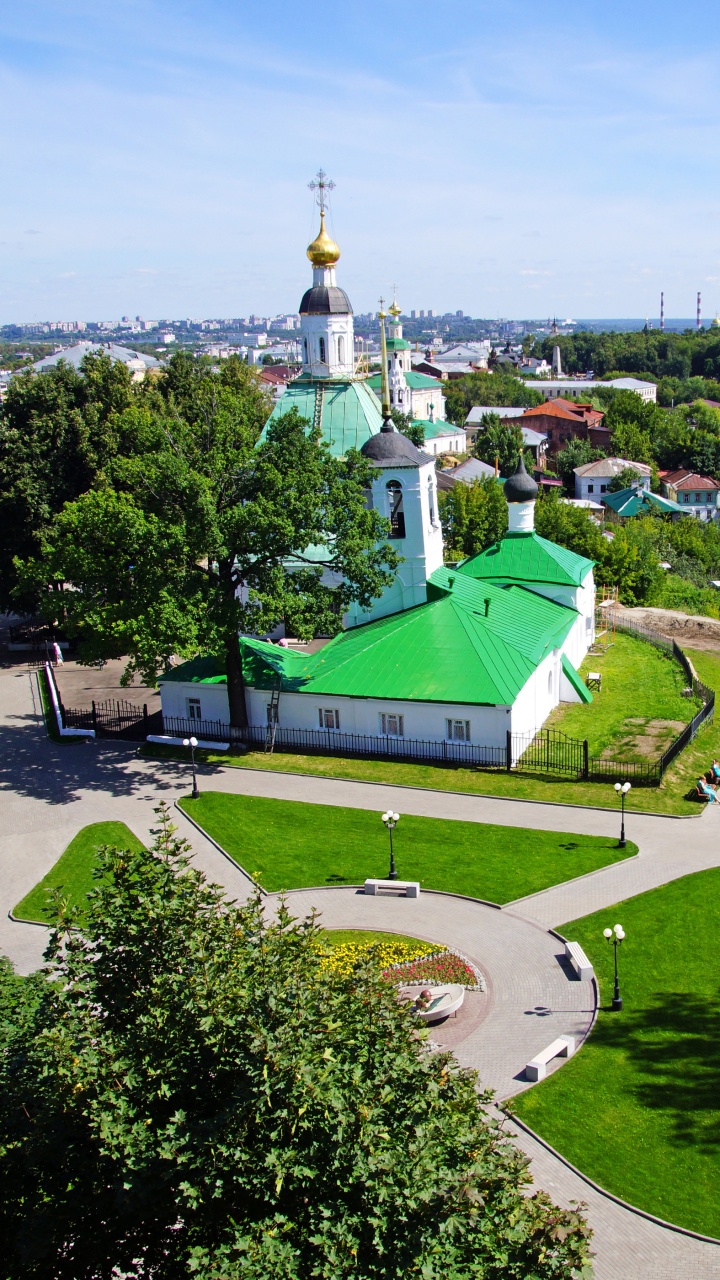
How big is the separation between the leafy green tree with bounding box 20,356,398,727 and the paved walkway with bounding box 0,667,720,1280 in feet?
11.5

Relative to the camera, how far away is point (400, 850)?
2309 centimetres

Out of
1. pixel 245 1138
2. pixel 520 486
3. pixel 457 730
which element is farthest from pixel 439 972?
pixel 520 486

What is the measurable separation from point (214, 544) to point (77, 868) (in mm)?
8957

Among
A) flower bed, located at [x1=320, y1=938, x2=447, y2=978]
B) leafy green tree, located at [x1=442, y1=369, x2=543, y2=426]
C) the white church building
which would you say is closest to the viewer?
flower bed, located at [x1=320, y1=938, x2=447, y2=978]

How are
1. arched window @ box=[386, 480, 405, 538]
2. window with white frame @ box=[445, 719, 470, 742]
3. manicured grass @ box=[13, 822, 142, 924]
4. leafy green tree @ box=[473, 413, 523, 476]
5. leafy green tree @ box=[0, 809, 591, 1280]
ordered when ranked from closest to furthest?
leafy green tree @ box=[0, 809, 591, 1280], manicured grass @ box=[13, 822, 142, 924], window with white frame @ box=[445, 719, 470, 742], arched window @ box=[386, 480, 405, 538], leafy green tree @ box=[473, 413, 523, 476]

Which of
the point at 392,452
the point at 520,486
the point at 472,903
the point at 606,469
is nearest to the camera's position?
the point at 472,903

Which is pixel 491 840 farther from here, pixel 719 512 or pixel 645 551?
pixel 719 512

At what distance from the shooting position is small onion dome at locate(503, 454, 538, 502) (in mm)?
36656

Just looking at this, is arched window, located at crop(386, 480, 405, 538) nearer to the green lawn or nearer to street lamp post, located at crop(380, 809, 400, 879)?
street lamp post, located at crop(380, 809, 400, 879)

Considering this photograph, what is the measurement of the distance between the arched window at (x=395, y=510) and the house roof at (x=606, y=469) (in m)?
61.3

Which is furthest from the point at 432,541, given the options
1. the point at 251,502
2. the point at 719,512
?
the point at 719,512

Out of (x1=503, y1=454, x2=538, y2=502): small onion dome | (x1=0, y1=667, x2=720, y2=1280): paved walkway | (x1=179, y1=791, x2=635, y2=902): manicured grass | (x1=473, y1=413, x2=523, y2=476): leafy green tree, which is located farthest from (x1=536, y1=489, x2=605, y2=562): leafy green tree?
(x1=473, y1=413, x2=523, y2=476): leafy green tree

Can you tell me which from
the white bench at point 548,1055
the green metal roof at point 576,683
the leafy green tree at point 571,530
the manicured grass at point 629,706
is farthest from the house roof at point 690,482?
the white bench at point 548,1055

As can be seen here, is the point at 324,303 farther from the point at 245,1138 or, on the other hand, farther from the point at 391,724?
the point at 245,1138
